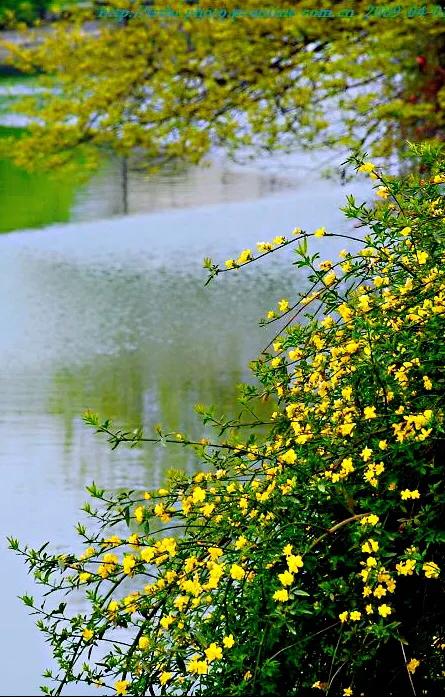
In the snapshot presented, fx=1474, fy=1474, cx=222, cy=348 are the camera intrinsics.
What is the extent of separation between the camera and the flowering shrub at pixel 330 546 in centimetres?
327

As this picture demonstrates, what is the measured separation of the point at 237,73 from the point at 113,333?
2.34 metres

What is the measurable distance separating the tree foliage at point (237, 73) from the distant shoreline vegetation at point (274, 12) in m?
0.02

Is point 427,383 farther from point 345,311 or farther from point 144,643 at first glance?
point 144,643

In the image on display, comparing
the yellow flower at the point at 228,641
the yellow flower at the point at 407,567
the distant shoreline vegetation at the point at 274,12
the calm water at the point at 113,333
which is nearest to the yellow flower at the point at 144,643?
the yellow flower at the point at 228,641

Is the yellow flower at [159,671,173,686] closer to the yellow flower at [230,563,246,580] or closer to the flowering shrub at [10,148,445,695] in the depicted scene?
the flowering shrub at [10,148,445,695]

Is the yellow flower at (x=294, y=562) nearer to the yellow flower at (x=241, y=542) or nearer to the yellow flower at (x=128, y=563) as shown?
the yellow flower at (x=241, y=542)

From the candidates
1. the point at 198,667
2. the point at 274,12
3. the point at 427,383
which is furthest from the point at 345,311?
the point at 274,12

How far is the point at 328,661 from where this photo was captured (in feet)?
11.2

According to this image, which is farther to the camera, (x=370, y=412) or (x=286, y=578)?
(x=370, y=412)

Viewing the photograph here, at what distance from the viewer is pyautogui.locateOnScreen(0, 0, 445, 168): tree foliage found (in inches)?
453

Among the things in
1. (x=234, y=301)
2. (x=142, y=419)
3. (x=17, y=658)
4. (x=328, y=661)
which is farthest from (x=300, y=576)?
(x=234, y=301)

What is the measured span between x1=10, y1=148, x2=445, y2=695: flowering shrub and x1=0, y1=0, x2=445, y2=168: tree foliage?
7739mm

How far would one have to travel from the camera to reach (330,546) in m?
3.40

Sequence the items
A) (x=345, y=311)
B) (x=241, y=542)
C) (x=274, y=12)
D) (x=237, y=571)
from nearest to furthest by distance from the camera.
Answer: (x=237, y=571), (x=241, y=542), (x=345, y=311), (x=274, y=12)
